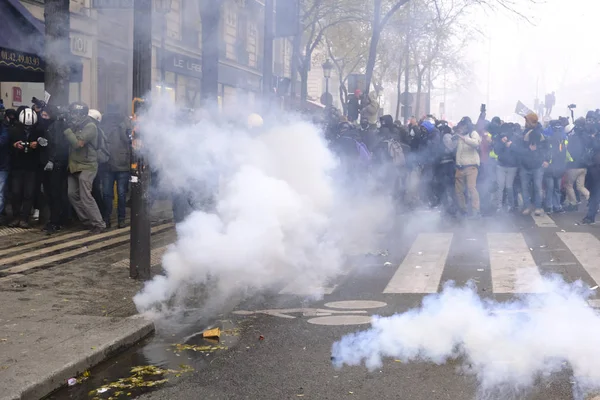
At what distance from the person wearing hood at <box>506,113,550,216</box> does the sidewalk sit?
7.42 m

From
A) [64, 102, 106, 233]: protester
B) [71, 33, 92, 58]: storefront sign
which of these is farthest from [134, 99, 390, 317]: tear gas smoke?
[71, 33, 92, 58]: storefront sign

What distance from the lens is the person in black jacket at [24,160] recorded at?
36.2 ft

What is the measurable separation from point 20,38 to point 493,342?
8.82 metres

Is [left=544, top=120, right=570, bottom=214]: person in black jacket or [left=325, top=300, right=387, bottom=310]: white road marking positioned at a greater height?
[left=544, top=120, right=570, bottom=214]: person in black jacket

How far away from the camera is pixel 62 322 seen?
6.07m

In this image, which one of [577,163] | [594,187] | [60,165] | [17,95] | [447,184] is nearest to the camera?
[60,165]

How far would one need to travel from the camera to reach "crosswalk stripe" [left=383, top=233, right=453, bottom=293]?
761 cm

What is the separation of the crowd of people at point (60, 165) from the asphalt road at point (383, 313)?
164 inches

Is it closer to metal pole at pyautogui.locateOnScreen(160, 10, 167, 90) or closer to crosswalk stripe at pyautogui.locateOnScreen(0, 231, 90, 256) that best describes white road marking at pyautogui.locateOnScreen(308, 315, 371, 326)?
metal pole at pyautogui.locateOnScreen(160, 10, 167, 90)

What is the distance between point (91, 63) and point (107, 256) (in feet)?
17.6

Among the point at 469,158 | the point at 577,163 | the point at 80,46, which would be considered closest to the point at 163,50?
the point at 80,46

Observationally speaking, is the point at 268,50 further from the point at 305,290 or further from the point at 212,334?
the point at 212,334

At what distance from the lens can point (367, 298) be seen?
714 cm

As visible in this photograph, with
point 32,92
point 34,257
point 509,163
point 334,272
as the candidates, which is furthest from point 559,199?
point 32,92
